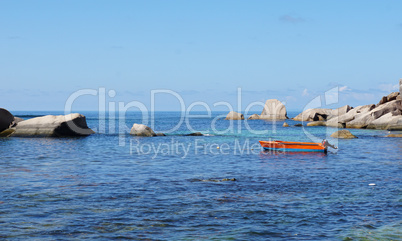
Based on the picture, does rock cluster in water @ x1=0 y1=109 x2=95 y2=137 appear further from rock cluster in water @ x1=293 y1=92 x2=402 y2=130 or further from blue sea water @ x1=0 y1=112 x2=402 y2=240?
rock cluster in water @ x1=293 y1=92 x2=402 y2=130

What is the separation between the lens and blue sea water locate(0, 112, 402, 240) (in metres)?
13.4

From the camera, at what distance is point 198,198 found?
18078mm

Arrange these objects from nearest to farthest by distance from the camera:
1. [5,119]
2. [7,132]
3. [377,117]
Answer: [7,132], [5,119], [377,117]

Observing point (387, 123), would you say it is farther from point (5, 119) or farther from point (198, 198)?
point (198, 198)

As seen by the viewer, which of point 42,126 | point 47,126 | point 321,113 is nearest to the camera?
point 47,126

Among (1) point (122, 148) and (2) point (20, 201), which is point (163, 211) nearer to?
(2) point (20, 201)

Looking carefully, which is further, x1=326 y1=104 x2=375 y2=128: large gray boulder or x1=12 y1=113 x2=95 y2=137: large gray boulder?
x1=326 y1=104 x2=375 y2=128: large gray boulder

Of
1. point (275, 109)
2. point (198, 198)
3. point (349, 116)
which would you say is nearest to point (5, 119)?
point (198, 198)

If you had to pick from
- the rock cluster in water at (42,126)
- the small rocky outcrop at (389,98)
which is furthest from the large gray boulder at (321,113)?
the rock cluster in water at (42,126)

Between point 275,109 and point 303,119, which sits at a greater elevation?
point 275,109

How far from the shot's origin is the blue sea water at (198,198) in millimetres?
13375

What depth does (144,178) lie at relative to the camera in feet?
77.4

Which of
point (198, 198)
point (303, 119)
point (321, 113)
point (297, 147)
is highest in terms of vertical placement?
point (321, 113)

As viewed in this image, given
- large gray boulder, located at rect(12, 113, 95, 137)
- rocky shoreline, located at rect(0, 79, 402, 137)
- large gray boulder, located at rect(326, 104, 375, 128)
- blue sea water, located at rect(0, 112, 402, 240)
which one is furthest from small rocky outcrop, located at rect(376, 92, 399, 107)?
large gray boulder, located at rect(12, 113, 95, 137)
